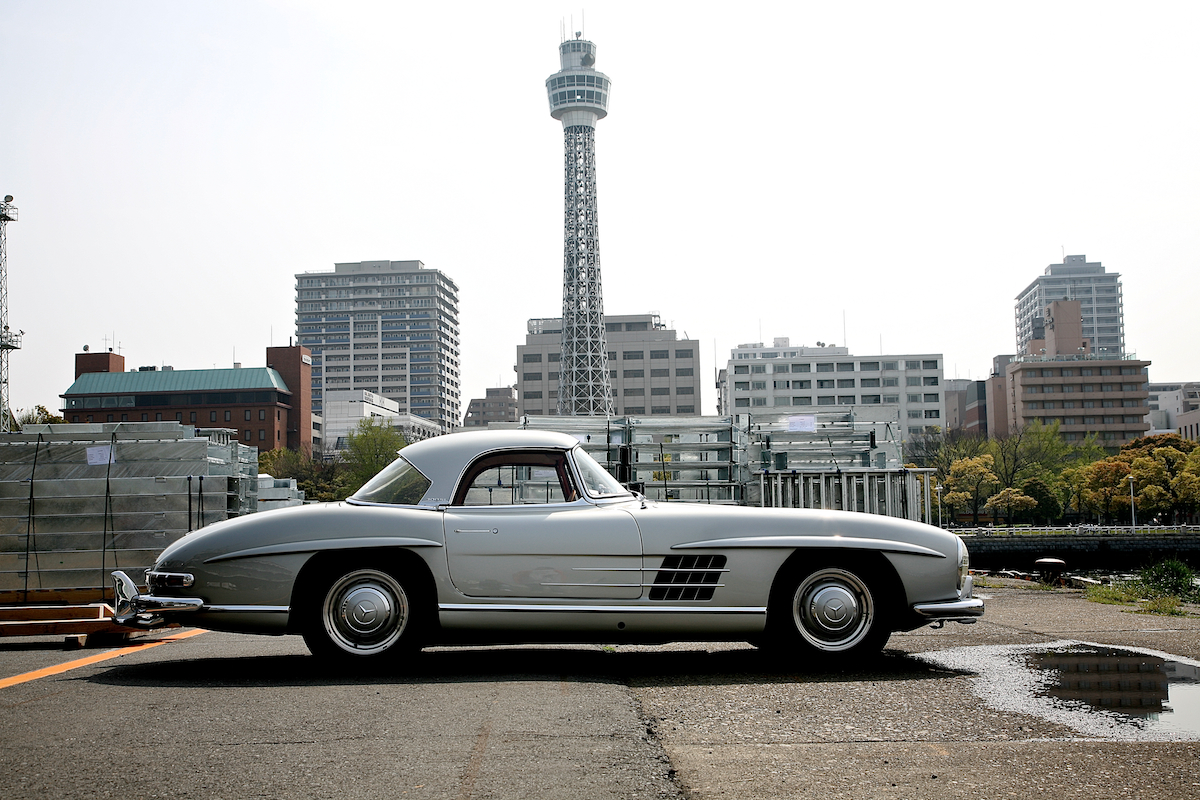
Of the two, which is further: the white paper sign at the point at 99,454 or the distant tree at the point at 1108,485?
the distant tree at the point at 1108,485

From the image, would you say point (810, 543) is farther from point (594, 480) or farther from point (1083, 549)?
point (1083, 549)

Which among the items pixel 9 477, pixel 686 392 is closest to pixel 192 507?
pixel 9 477

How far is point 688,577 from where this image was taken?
643 centimetres

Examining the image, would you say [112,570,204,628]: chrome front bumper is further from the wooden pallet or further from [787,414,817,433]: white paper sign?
[787,414,817,433]: white paper sign

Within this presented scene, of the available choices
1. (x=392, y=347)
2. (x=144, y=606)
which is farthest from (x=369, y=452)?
(x=392, y=347)

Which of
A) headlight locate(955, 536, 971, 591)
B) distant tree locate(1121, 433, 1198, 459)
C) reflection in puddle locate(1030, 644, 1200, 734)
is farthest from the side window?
distant tree locate(1121, 433, 1198, 459)

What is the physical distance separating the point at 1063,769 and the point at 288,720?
3204mm

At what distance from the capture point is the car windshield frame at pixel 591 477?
6875 mm

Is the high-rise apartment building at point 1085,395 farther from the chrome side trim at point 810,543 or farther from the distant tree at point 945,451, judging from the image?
the chrome side trim at point 810,543

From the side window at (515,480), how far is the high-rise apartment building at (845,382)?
11666cm

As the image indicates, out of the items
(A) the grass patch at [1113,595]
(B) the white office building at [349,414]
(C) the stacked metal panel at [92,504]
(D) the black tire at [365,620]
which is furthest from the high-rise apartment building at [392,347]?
(D) the black tire at [365,620]

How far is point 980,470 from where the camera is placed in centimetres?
7381

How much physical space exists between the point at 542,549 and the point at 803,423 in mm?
14025

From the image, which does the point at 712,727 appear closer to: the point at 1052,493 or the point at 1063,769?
the point at 1063,769
